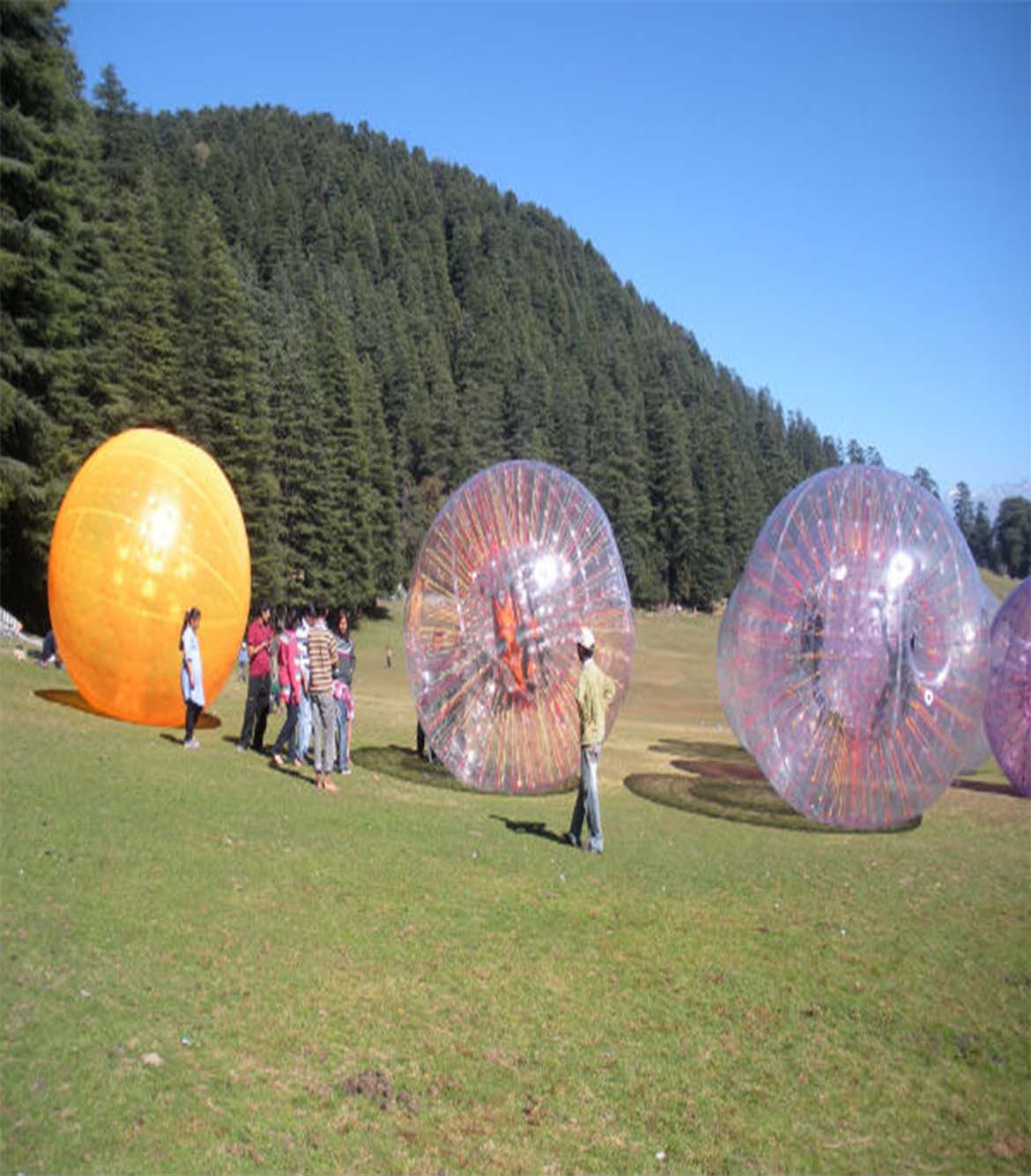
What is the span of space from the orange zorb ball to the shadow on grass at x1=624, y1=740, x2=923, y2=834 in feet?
23.2

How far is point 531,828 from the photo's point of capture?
11.7 meters

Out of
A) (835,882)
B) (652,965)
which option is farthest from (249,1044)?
(835,882)

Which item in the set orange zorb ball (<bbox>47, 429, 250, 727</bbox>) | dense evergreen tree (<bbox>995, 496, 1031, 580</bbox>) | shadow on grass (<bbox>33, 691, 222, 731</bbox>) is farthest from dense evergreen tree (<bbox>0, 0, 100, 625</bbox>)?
dense evergreen tree (<bbox>995, 496, 1031, 580</bbox>)

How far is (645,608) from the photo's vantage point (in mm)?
84875

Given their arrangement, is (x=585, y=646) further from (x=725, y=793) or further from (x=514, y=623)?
(x=725, y=793)

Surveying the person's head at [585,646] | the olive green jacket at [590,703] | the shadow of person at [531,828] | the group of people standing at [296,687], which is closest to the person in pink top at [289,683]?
the group of people standing at [296,687]

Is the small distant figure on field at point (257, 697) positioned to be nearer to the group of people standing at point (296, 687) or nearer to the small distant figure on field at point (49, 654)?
the group of people standing at point (296, 687)

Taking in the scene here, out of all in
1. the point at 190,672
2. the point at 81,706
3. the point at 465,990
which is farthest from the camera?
the point at 81,706

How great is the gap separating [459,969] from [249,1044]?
1.77 metres

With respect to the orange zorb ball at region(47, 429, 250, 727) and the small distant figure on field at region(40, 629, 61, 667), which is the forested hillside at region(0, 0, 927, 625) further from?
the orange zorb ball at region(47, 429, 250, 727)

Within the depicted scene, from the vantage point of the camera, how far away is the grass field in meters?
5.03

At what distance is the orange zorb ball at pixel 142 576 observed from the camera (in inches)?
525

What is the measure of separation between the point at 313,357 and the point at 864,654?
62310 mm

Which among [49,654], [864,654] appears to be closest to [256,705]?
[49,654]
